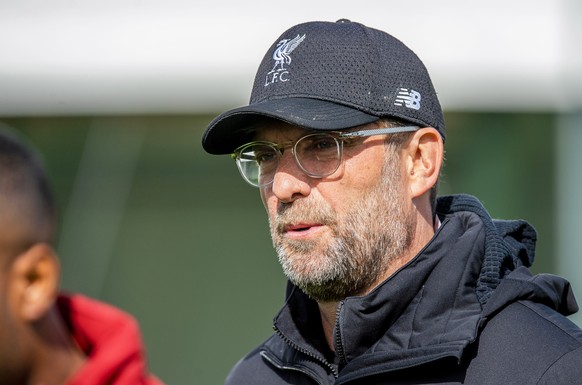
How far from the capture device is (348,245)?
2.29 meters

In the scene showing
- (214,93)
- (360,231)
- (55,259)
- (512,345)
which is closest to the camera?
(55,259)

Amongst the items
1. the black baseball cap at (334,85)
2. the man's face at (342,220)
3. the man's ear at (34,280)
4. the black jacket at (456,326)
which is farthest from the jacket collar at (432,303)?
the man's ear at (34,280)

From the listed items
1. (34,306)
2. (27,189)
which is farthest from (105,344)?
(27,189)

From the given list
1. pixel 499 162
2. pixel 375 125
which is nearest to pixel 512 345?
pixel 375 125

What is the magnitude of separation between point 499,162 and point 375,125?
9.92 feet

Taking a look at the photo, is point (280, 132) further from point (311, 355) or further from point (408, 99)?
point (311, 355)

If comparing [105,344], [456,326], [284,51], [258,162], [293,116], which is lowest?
[456,326]

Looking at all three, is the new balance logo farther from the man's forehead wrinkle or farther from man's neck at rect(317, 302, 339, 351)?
man's neck at rect(317, 302, 339, 351)

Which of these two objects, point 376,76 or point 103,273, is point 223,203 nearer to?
point 103,273

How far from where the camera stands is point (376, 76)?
2340mm

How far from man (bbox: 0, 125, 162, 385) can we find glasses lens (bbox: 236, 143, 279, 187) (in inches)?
42.0

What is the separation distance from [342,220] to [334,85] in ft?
1.06

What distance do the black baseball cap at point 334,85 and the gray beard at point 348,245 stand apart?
0.59ft

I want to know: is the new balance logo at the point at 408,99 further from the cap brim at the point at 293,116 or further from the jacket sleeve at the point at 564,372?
the jacket sleeve at the point at 564,372
